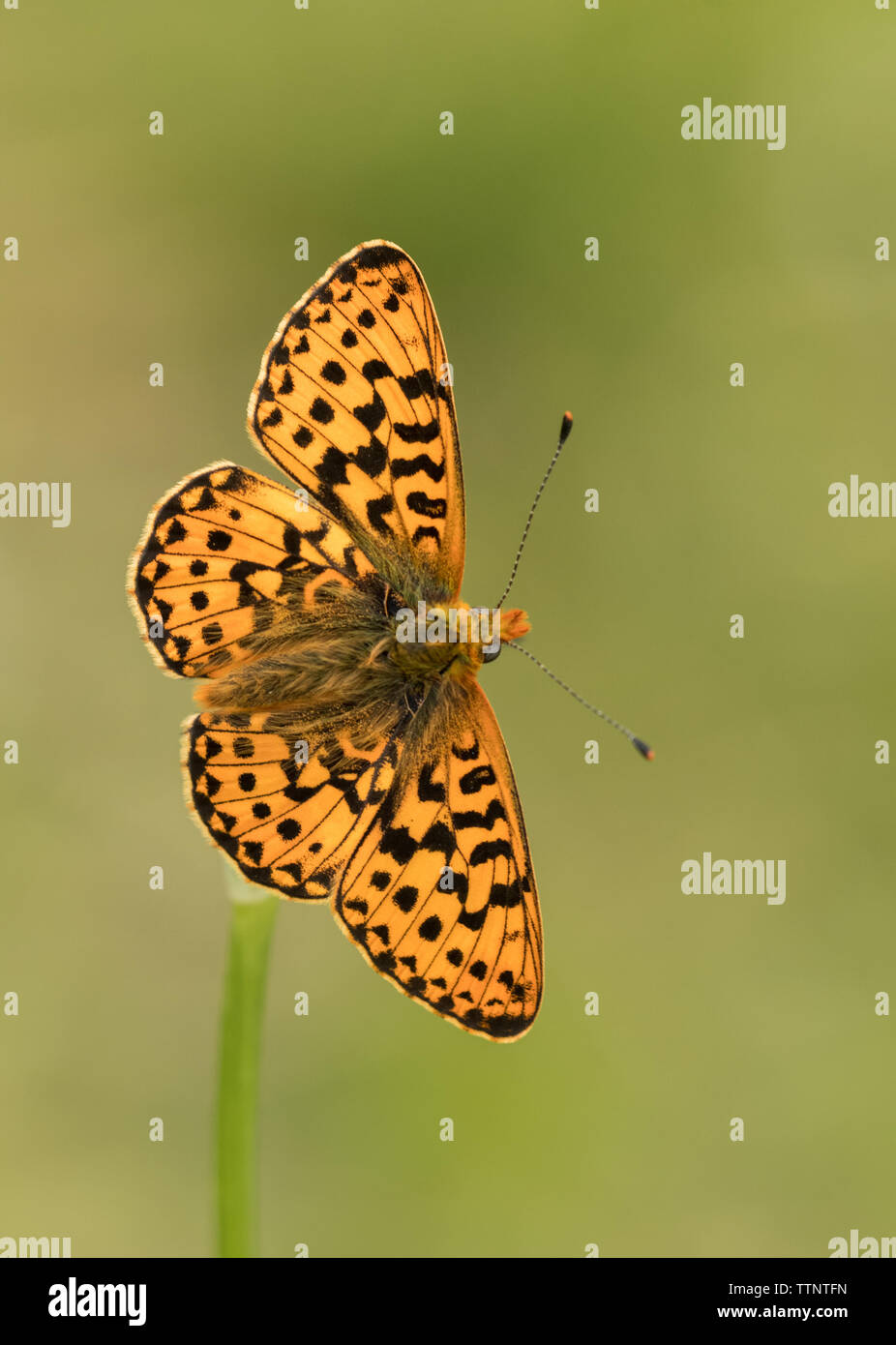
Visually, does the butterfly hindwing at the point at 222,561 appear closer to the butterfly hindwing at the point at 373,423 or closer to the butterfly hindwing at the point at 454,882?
the butterfly hindwing at the point at 373,423

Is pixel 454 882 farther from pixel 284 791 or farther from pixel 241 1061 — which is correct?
pixel 241 1061

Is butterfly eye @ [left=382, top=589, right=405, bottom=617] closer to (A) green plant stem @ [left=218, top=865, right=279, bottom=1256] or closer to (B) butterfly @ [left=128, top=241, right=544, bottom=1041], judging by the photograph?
(B) butterfly @ [left=128, top=241, right=544, bottom=1041]

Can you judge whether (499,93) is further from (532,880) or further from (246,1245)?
(246,1245)

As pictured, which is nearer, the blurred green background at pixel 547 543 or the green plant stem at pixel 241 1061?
the green plant stem at pixel 241 1061

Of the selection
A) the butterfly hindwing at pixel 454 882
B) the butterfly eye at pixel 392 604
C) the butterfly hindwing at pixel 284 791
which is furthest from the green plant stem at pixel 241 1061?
the butterfly eye at pixel 392 604

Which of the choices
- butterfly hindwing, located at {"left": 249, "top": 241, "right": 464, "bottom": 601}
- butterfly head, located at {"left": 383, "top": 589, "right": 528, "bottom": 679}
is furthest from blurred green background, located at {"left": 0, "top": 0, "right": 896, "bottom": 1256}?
butterfly head, located at {"left": 383, "top": 589, "right": 528, "bottom": 679}

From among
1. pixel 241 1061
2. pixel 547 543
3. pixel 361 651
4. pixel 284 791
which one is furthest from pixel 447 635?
pixel 547 543
